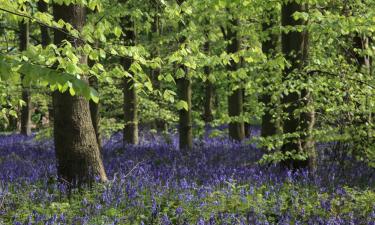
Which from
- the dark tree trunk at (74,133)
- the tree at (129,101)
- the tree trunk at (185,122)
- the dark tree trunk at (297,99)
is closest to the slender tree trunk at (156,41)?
the tree at (129,101)

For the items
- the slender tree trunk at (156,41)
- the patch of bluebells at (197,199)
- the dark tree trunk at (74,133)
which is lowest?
the patch of bluebells at (197,199)

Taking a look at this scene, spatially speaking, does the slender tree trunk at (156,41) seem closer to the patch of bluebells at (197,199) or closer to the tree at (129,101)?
the tree at (129,101)

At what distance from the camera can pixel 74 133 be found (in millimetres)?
7465

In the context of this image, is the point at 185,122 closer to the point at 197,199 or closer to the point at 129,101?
the point at 129,101

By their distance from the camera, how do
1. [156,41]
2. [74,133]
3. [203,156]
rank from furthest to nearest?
[156,41], [203,156], [74,133]

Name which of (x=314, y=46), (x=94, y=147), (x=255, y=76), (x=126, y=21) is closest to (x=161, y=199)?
(x=94, y=147)

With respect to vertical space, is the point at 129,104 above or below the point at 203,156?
above

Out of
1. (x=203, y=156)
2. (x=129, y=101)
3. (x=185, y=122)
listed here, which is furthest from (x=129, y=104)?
(x=203, y=156)

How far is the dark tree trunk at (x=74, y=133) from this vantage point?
24.2 feet

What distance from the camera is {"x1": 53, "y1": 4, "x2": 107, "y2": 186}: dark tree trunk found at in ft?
24.2

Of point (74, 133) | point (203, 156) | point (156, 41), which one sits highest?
point (156, 41)

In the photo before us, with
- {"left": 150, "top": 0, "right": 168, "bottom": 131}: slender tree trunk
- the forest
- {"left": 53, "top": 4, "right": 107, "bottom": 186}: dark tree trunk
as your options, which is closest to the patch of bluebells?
the forest

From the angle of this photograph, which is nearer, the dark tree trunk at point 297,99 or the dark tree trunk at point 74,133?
the dark tree trunk at point 74,133

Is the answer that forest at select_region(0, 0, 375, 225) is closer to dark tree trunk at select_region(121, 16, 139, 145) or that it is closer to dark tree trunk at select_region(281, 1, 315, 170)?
dark tree trunk at select_region(281, 1, 315, 170)
